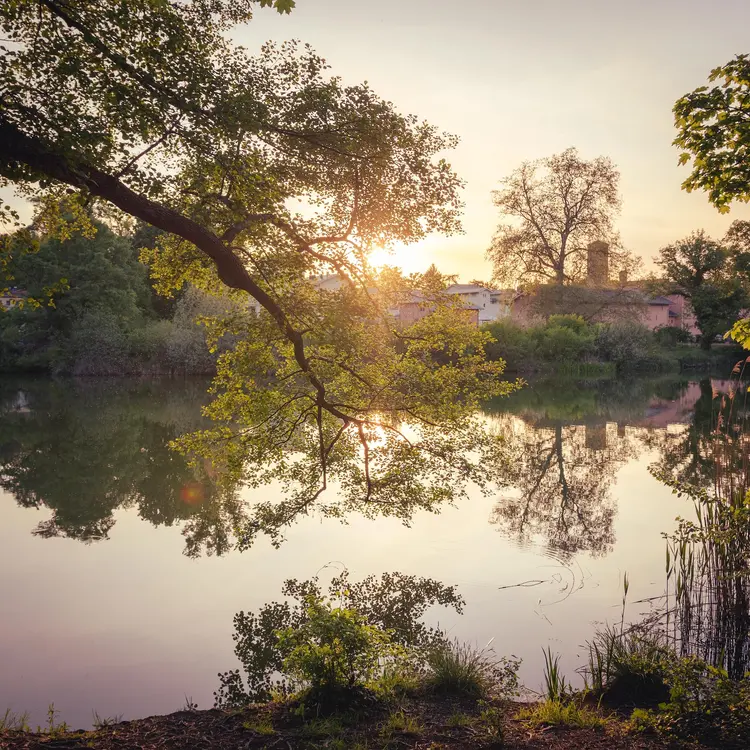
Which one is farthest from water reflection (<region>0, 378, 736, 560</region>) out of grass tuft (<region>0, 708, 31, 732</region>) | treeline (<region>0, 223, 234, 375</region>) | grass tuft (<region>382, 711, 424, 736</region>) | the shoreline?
treeline (<region>0, 223, 234, 375</region>)

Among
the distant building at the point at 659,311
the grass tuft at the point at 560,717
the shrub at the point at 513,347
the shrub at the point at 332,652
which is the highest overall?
the distant building at the point at 659,311

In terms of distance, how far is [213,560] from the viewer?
38.3 ft

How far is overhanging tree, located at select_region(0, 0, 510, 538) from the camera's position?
6523mm

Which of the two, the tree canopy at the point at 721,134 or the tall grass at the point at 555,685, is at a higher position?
the tree canopy at the point at 721,134

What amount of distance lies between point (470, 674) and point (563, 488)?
34.8 feet

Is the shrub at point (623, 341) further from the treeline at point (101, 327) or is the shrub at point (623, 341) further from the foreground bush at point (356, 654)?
the foreground bush at point (356, 654)

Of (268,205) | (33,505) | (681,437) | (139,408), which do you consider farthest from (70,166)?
(139,408)

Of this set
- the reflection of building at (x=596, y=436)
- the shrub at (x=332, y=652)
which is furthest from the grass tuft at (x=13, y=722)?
the reflection of building at (x=596, y=436)

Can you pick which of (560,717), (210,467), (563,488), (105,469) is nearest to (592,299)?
(563,488)

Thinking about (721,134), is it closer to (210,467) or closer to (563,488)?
(563,488)

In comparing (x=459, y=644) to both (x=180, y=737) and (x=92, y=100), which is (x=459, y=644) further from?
(x=92, y=100)

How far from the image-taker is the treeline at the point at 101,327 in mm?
49312

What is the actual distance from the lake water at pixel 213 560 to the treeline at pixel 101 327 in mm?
28096

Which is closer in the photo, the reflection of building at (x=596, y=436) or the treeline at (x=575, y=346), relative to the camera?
the reflection of building at (x=596, y=436)
